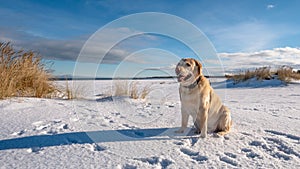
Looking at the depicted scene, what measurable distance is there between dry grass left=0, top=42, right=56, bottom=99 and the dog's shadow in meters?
2.68

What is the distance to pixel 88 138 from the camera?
242 cm

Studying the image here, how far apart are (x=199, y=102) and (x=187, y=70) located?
44 centimetres

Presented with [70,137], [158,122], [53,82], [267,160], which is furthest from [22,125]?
[53,82]

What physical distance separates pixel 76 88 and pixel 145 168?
451 cm

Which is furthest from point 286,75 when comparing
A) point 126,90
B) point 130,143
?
point 130,143

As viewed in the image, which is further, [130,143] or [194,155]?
[130,143]

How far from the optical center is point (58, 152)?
1.99 m

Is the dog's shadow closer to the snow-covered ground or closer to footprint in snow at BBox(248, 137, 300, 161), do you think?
the snow-covered ground

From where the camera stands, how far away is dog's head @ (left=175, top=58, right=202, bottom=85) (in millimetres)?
2649

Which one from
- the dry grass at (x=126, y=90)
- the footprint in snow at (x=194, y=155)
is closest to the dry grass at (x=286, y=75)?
the dry grass at (x=126, y=90)

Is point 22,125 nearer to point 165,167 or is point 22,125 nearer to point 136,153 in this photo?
point 136,153

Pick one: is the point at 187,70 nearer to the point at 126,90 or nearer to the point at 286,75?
the point at 126,90

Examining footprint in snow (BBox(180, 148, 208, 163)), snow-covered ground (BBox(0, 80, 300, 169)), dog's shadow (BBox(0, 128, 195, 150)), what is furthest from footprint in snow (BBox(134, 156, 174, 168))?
dog's shadow (BBox(0, 128, 195, 150))

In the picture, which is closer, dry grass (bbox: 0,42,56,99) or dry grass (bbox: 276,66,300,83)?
dry grass (bbox: 0,42,56,99)
